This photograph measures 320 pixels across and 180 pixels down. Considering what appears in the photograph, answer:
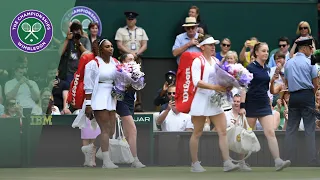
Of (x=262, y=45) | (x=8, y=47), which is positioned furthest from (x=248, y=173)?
(x=8, y=47)

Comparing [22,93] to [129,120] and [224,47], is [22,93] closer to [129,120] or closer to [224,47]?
[129,120]

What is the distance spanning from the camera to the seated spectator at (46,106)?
19.1m

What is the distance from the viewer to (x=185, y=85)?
1630 centimetres

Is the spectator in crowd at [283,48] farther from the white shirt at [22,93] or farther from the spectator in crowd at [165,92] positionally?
the white shirt at [22,93]

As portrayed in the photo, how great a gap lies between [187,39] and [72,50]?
228 cm

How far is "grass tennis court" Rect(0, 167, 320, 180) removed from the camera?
15133mm

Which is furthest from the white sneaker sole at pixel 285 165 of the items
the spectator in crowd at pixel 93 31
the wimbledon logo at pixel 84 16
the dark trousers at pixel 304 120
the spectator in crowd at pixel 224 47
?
the wimbledon logo at pixel 84 16

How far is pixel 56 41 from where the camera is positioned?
20.9 metres

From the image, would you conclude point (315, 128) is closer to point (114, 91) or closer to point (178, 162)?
point (178, 162)

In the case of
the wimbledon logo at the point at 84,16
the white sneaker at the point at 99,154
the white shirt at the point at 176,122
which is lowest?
the white sneaker at the point at 99,154

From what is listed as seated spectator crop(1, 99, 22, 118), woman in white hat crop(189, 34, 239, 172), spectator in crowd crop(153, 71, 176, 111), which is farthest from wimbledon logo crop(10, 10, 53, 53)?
woman in white hat crop(189, 34, 239, 172)

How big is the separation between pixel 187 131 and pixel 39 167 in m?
2.68

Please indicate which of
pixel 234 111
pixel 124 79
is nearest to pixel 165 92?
pixel 234 111

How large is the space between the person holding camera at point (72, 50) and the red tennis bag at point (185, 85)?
4781 millimetres
